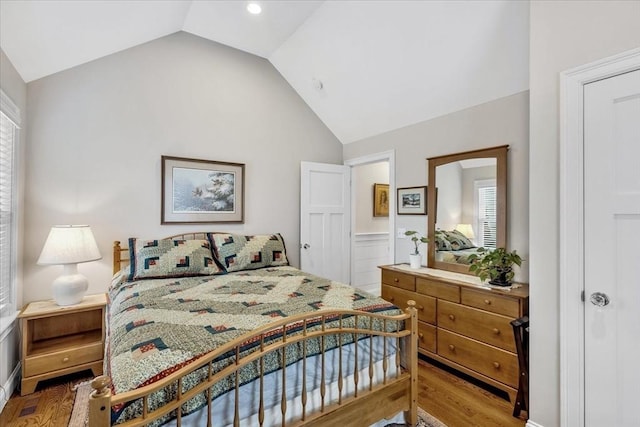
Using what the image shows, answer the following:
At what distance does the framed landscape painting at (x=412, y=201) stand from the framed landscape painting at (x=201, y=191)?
6.03 ft

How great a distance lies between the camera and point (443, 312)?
102 inches

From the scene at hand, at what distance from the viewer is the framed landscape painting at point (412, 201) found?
10.6 ft

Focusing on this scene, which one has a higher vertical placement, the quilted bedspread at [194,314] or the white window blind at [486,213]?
the white window blind at [486,213]

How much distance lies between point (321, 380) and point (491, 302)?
1507 millimetres

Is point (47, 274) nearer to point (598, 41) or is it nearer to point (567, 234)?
point (567, 234)

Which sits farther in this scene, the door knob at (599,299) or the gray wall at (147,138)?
the gray wall at (147,138)

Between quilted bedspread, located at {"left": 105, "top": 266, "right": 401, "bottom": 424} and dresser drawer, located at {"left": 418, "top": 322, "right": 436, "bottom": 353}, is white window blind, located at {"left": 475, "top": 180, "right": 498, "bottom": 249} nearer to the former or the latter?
dresser drawer, located at {"left": 418, "top": 322, "right": 436, "bottom": 353}

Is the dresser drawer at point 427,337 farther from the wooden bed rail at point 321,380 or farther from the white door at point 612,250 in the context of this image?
the white door at point 612,250

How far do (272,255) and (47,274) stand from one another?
1.94 m

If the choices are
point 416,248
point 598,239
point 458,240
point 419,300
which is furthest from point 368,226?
point 598,239

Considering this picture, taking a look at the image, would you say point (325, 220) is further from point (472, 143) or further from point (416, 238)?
point (472, 143)

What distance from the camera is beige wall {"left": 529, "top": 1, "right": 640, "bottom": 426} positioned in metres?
1.61

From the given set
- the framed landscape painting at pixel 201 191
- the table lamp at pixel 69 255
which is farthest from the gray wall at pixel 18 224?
the framed landscape painting at pixel 201 191

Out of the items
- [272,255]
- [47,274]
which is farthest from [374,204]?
[47,274]
